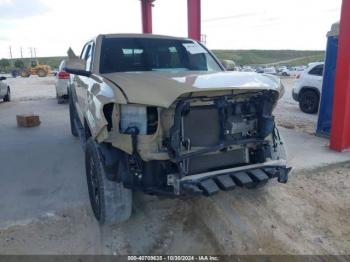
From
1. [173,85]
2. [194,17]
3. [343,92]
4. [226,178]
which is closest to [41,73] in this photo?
[194,17]

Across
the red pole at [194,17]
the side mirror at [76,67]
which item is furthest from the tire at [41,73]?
the side mirror at [76,67]

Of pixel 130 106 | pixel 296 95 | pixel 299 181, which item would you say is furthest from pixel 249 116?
pixel 296 95

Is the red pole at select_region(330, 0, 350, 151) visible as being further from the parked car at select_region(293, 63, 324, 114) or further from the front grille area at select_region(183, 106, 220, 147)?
the parked car at select_region(293, 63, 324, 114)

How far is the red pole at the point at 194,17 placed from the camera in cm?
859

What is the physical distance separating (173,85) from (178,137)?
0.44 meters

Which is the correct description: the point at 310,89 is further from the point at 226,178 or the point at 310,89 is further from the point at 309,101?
the point at 226,178

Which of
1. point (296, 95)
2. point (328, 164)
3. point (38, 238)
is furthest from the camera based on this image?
point (296, 95)

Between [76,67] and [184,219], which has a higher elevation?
[76,67]

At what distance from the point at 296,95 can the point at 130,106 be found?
9.02m

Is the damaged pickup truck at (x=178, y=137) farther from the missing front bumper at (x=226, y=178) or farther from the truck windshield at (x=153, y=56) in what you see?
the truck windshield at (x=153, y=56)

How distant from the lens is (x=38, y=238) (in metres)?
3.19

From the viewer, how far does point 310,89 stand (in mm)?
10211

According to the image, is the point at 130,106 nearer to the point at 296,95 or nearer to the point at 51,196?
the point at 51,196

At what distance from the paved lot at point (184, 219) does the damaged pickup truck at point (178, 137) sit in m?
0.32
